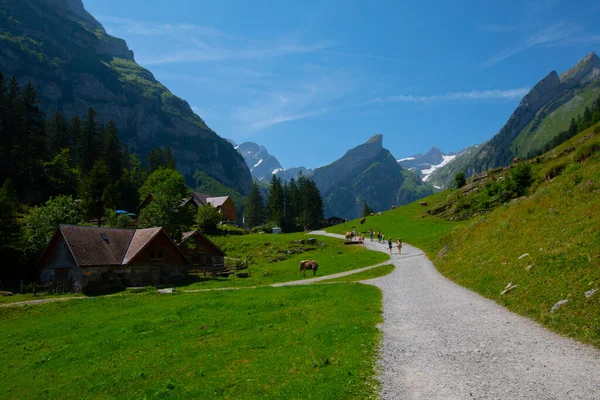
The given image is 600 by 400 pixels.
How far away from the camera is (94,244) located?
50312 mm

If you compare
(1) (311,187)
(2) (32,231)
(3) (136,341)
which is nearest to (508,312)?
(3) (136,341)

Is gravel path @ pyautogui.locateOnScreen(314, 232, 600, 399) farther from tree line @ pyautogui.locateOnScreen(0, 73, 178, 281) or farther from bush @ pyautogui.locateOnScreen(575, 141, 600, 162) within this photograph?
tree line @ pyautogui.locateOnScreen(0, 73, 178, 281)

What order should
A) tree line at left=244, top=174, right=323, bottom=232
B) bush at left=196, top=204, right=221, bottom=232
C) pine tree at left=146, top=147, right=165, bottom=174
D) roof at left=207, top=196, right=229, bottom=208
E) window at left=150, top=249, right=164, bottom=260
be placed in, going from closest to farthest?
window at left=150, top=249, right=164, bottom=260 → bush at left=196, top=204, right=221, bottom=232 → roof at left=207, top=196, right=229, bottom=208 → tree line at left=244, top=174, right=323, bottom=232 → pine tree at left=146, top=147, right=165, bottom=174

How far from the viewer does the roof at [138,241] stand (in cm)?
5100

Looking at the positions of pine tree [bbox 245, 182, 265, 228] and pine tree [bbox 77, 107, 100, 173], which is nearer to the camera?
pine tree [bbox 77, 107, 100, 173]

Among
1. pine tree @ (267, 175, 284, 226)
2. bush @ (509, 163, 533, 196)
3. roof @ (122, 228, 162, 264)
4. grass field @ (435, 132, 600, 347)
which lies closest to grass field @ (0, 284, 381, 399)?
grass field @ (435, 132, 600, 347)

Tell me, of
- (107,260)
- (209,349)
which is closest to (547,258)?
(209,349)

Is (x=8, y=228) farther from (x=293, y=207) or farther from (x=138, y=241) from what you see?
(x=293, y=207)

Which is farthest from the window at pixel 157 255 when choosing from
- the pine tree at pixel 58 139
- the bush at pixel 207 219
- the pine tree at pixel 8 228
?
the pine tree at pixel 58 139

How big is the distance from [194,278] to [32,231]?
96.9 ft

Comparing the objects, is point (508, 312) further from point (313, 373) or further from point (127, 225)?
point (127, 225)

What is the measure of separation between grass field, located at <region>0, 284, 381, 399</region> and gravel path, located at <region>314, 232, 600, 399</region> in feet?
3.25

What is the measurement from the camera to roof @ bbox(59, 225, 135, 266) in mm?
47500

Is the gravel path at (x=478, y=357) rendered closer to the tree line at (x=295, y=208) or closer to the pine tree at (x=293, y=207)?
the tree line at (x=295, y=208)
